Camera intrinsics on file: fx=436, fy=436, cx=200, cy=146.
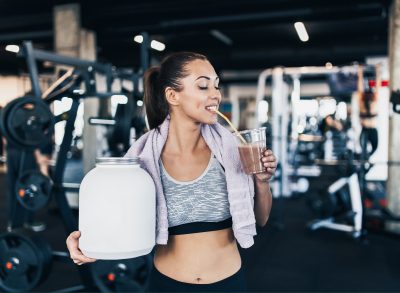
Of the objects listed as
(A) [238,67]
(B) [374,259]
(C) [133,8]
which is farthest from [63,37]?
(A) [238,67]

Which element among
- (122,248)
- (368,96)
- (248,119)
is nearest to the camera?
(122,248)

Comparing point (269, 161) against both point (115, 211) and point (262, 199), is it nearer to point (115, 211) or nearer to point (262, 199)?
point (262, 199)

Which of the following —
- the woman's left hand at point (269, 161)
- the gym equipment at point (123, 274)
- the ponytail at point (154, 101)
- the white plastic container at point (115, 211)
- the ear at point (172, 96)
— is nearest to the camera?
the white plastic container at point (115, 211)

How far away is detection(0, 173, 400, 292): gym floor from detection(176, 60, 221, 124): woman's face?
2.08 meters

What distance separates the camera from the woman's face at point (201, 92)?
955mm

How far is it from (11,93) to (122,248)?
12000 millimetres

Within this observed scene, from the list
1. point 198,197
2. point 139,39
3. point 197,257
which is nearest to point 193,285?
point 197,257

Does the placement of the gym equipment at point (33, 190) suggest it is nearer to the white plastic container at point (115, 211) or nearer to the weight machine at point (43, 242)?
the weight machine at point (43, 242)

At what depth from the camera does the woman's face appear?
955 millimetres

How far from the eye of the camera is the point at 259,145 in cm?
93

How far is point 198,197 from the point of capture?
1.04m

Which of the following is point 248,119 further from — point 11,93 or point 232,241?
point 232,241

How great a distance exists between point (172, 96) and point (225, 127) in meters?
0.20

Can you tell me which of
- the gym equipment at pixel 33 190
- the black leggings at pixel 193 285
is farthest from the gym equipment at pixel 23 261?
the black leggings at pixel 193 285
